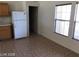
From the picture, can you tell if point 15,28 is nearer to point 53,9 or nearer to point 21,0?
point 21,0

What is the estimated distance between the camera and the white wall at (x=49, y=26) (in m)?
4.39

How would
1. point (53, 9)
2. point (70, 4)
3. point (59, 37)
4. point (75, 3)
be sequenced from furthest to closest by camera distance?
point (53, 9)
point (59, 37)
point (70, 4)
point (75, 3)

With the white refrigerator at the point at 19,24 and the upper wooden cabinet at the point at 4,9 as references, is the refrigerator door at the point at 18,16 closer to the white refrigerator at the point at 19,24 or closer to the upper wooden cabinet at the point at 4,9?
the white refrigerator at the point at 19,24

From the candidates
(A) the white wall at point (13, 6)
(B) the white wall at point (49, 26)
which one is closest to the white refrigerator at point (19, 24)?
(A) the white wall at point (13, 6)

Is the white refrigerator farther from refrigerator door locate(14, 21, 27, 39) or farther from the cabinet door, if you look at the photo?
the cabinet door

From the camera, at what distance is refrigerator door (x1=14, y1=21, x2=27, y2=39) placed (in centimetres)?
598

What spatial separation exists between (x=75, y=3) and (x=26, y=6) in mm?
3319

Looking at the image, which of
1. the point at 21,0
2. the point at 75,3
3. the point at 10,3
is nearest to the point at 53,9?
the point at 75,3

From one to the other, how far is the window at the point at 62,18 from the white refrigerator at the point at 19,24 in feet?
6.67

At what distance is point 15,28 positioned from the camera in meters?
5.95

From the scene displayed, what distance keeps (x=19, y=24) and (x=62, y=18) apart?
256cm

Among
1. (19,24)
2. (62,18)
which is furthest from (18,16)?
(62,18)

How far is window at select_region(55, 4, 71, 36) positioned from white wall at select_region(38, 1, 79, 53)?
24 centimetres

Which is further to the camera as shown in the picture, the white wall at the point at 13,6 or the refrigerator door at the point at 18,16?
the white wall at the point at 13,6
